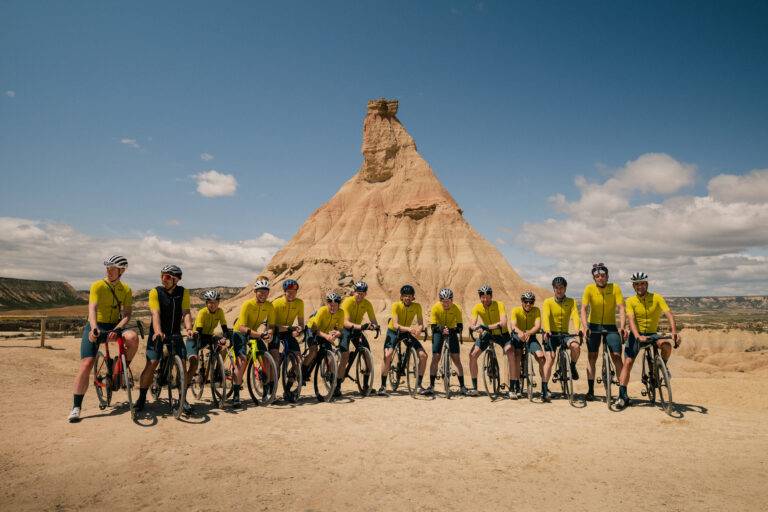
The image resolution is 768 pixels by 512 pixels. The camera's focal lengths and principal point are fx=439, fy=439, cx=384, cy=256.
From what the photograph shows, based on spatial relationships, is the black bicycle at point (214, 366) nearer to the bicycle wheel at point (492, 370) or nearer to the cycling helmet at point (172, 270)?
the cycling helmet at point (172, 270)

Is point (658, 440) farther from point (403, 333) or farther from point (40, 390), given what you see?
point (40, 390)

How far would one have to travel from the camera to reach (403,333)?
9.27 metres

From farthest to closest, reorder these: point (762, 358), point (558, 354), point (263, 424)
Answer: point (762, 358), point (558, 354), point (263, 424)

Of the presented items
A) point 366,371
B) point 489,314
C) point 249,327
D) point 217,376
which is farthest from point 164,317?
point 489,314

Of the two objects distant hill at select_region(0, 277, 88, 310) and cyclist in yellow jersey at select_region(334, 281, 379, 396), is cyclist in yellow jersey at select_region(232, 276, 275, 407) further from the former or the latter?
distant hill at select_region(0, 277, 88, 310)

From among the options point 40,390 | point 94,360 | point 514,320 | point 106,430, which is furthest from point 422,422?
point 40,390

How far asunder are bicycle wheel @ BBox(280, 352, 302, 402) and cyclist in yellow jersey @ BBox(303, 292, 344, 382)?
0.39 m

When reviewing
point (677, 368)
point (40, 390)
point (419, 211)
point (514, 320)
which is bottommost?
point (677, 368)

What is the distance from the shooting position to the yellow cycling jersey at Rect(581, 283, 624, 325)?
8336 millimetres

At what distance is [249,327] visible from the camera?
27.3ft

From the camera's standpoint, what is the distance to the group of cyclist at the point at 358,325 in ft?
23.3

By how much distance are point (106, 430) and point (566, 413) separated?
23.7 feet

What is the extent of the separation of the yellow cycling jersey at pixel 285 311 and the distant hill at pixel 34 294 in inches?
4451

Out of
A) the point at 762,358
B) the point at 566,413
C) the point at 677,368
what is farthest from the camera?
the point at 762,358
